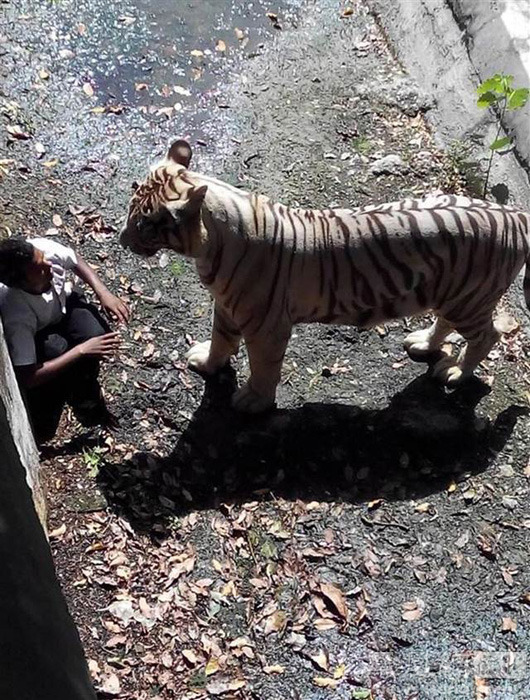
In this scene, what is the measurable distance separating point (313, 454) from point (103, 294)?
1.47 metres

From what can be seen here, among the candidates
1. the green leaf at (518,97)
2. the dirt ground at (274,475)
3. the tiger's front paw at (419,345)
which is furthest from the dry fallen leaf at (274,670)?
the green leaf at (518,97)

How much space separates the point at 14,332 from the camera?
184 inches

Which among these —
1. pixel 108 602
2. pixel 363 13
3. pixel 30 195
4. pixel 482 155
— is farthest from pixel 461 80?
pixel 108 602

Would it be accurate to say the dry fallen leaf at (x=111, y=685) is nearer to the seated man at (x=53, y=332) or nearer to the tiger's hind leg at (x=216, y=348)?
the seated man at (x=53, y=332)

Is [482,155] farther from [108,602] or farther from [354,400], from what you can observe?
[108,602]

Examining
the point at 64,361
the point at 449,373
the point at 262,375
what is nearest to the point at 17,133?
the point at 64,361

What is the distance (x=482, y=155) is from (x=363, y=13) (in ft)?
6.04

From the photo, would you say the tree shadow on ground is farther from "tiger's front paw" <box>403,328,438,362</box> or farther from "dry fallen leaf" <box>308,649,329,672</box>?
"dry fallen leaf" <box>308,649,329,672</box>

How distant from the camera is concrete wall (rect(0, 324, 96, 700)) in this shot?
2375 mm

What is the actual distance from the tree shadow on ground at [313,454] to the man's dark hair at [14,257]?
1100 mm

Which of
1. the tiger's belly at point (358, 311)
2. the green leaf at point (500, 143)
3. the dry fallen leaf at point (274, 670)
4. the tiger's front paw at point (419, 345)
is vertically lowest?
the dry fallen leaf at point (274, 670)

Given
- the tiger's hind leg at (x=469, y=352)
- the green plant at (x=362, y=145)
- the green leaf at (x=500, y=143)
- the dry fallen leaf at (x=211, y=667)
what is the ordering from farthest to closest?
the green plant at (x=362, y=145) → the green leaf at (x=500, y=143) → the tiger's hind leg at (x=469, y=352) → the dry fallen leaf at (x=211, y=667)

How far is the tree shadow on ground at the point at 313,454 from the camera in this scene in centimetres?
477

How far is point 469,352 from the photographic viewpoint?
505 centimetres
